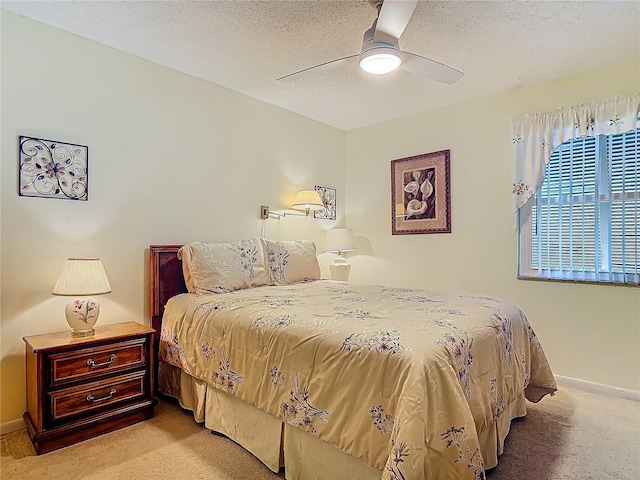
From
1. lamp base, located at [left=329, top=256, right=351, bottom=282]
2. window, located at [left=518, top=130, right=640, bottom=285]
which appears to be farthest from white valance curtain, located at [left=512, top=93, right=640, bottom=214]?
lamp base, located at [left=329, top=256, right=351, bottom=282]

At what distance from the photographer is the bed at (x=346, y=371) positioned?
1290 mm

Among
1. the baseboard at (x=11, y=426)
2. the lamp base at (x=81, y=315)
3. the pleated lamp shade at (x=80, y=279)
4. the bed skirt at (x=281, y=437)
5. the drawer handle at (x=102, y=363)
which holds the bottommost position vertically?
the baseboard at (x=11, y=426)

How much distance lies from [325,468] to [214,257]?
66.4 inches

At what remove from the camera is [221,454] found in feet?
6.44

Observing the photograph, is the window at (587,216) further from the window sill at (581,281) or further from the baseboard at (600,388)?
the baseboard at (600,388)

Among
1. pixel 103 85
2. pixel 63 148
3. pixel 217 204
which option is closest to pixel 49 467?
pixel 63 148

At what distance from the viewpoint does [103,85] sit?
8.61 feet

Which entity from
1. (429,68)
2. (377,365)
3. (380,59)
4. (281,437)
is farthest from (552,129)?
(281,437)

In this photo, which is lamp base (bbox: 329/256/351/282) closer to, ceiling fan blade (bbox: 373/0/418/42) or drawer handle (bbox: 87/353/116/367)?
drawer handle (bbox: 87/353/116/367)

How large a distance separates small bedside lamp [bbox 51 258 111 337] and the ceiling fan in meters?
1.78

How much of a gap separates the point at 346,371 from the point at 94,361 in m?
1.59

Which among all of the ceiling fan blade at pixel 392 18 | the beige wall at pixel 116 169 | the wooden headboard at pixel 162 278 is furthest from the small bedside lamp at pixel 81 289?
the ceiling fan blade at pixel 392 18

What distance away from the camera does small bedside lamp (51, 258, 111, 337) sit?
2139 mm

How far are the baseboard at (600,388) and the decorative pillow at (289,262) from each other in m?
2.27
